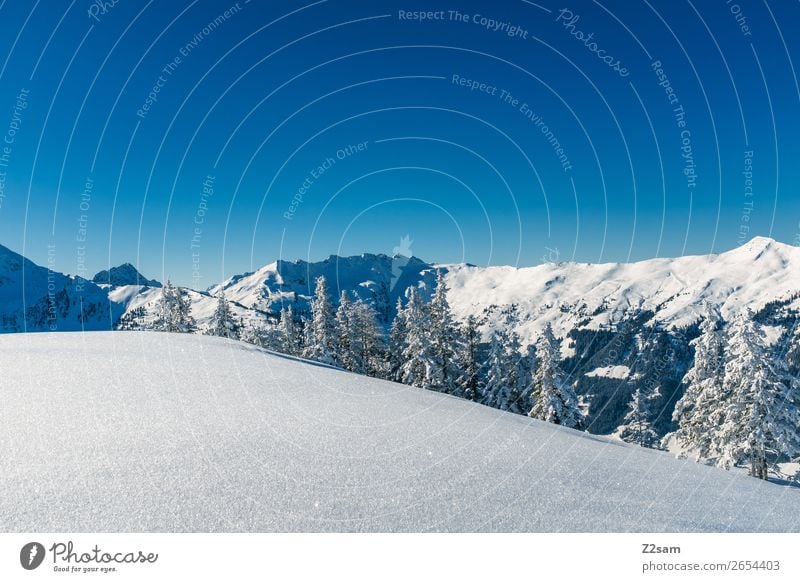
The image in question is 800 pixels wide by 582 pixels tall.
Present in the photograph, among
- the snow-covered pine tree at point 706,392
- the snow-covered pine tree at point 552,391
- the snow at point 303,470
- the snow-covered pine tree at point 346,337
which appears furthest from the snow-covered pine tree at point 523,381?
the snow at point 303,470

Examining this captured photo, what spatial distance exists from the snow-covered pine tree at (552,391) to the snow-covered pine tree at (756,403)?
9351mm

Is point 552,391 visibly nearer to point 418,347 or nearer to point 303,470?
point 418,347

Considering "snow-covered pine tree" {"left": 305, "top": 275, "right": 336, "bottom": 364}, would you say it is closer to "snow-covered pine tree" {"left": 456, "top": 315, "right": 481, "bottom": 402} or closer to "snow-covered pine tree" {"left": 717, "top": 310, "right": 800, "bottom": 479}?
"snow-covered pine tree" {"left": 456, "top": 315, "right": 481, "bottom": 402}

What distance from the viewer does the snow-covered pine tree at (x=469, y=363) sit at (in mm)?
38219

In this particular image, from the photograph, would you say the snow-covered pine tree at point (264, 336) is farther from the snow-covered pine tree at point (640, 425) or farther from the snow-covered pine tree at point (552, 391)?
the snow-covered pine tree at point (640, 425)

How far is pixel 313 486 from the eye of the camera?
17.8 ft

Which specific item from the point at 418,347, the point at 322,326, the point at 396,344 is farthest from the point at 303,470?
the point at 396,344

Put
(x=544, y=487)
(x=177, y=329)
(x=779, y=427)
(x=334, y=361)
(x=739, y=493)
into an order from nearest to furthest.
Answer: (x=544, y=487), (x=739, y=493), (x=779, y=427), (x=334, y=361), (x=177, y=329)

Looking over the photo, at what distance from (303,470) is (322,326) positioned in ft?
124

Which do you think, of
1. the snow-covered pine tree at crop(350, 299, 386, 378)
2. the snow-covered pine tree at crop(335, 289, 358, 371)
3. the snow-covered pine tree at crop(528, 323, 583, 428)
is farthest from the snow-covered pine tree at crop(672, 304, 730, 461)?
the snow-covered pine tree at crop(335, 289, 358, 371)

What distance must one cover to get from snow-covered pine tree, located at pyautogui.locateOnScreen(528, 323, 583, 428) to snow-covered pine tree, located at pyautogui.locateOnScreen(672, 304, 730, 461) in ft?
23.9

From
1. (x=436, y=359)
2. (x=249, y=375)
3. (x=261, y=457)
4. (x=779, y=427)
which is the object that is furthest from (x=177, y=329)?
(x=779, y=427)

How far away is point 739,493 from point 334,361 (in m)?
37.3
